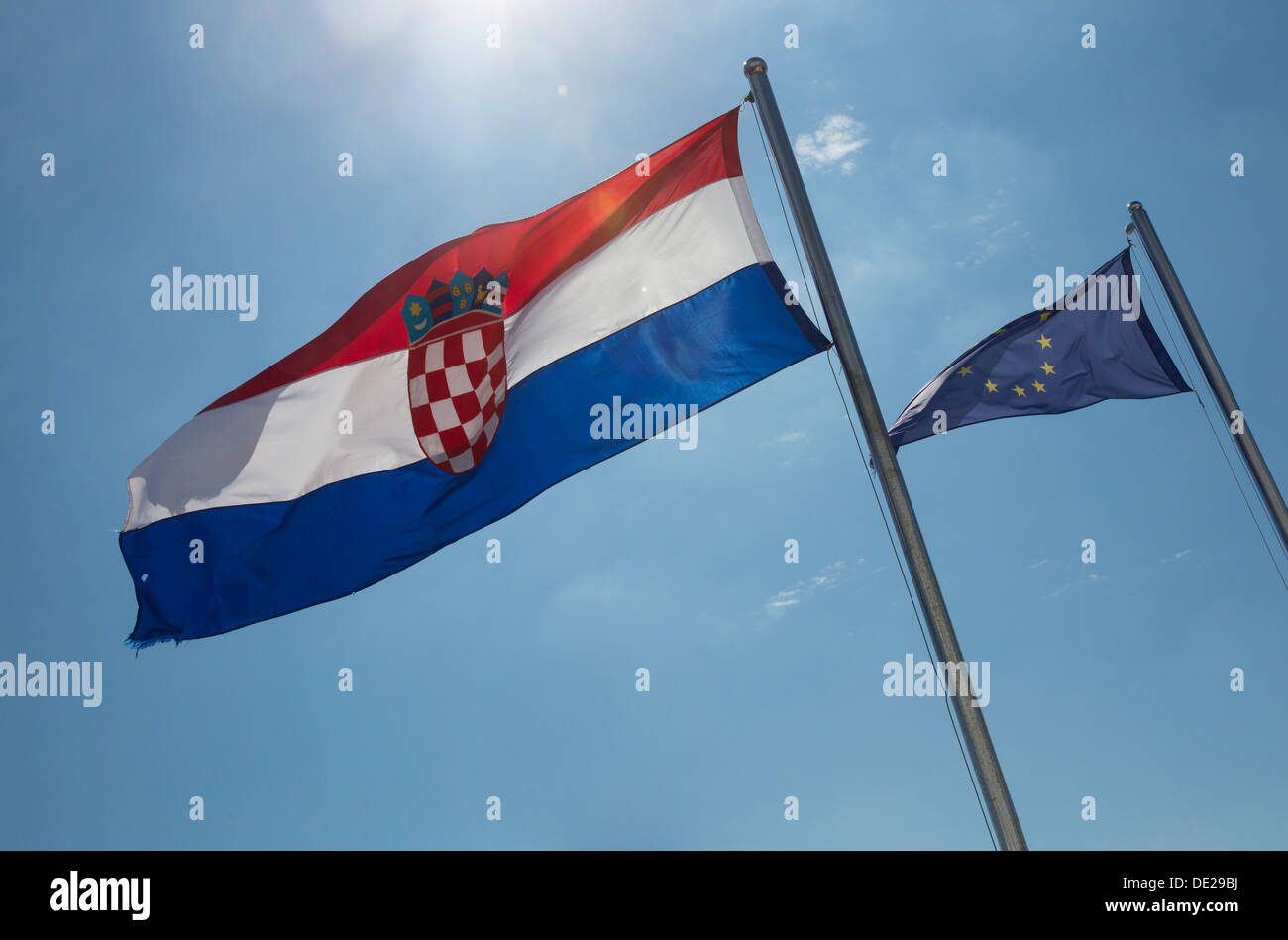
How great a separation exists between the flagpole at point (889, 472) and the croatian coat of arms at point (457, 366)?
9.87 ft

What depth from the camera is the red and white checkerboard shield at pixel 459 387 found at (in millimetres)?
8922

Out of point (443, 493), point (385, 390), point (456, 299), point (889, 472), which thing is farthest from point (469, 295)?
point (889, 472)

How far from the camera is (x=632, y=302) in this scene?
8.88 meters

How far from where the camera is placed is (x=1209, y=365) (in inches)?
465

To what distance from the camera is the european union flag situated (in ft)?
38.6

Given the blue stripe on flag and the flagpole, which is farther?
the blue stripe on flag

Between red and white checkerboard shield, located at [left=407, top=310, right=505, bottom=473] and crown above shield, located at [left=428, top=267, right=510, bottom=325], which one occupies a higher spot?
crown above shield, located at [left=428, top=267, right=510, bottom=325]

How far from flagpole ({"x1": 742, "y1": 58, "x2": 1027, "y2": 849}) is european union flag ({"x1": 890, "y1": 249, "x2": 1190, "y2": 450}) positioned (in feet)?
14.6

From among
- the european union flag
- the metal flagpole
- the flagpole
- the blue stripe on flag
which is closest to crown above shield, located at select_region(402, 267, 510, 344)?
the blue stripe on flag

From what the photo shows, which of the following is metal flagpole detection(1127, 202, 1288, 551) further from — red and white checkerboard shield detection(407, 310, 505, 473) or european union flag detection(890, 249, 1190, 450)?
red and white checkerboard shield detection(407, 310, 505, 473)

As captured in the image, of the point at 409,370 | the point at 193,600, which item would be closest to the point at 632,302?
the point at 409,370

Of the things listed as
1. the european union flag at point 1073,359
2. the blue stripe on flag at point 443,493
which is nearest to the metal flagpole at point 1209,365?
the european union flag at point 1073,359

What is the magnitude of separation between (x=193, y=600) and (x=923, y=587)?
670cm
